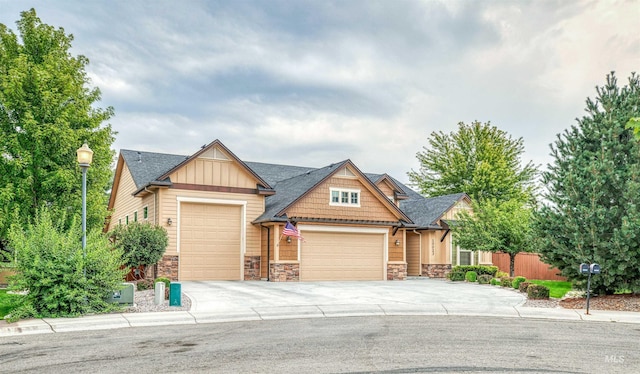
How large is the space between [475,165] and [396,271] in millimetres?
26663

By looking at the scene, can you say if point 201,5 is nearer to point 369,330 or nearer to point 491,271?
point 369,330

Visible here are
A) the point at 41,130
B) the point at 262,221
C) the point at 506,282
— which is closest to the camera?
the point at 41,130

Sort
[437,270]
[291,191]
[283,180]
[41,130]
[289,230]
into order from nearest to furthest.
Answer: [41,130] → [289,230] → [291,191] → [437,270] → [283,180]

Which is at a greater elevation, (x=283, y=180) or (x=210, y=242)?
(x=283, y=180)

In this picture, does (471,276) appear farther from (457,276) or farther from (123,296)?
(123,296)

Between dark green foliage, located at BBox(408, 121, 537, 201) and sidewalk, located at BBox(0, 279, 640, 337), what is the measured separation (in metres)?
29.5

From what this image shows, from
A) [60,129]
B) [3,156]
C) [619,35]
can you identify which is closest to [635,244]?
[619,35]

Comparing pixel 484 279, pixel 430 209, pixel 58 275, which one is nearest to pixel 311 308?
pixel 58 275

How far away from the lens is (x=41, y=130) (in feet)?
54.1

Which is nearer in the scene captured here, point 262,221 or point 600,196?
point 600,196

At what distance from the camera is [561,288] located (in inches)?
824

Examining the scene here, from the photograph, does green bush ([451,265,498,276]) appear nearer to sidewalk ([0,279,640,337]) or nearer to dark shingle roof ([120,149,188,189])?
sidewalk ([0,279,640,337])

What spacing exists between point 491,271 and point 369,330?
15.6 meters

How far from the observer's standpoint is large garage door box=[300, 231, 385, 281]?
2288 centimetres
